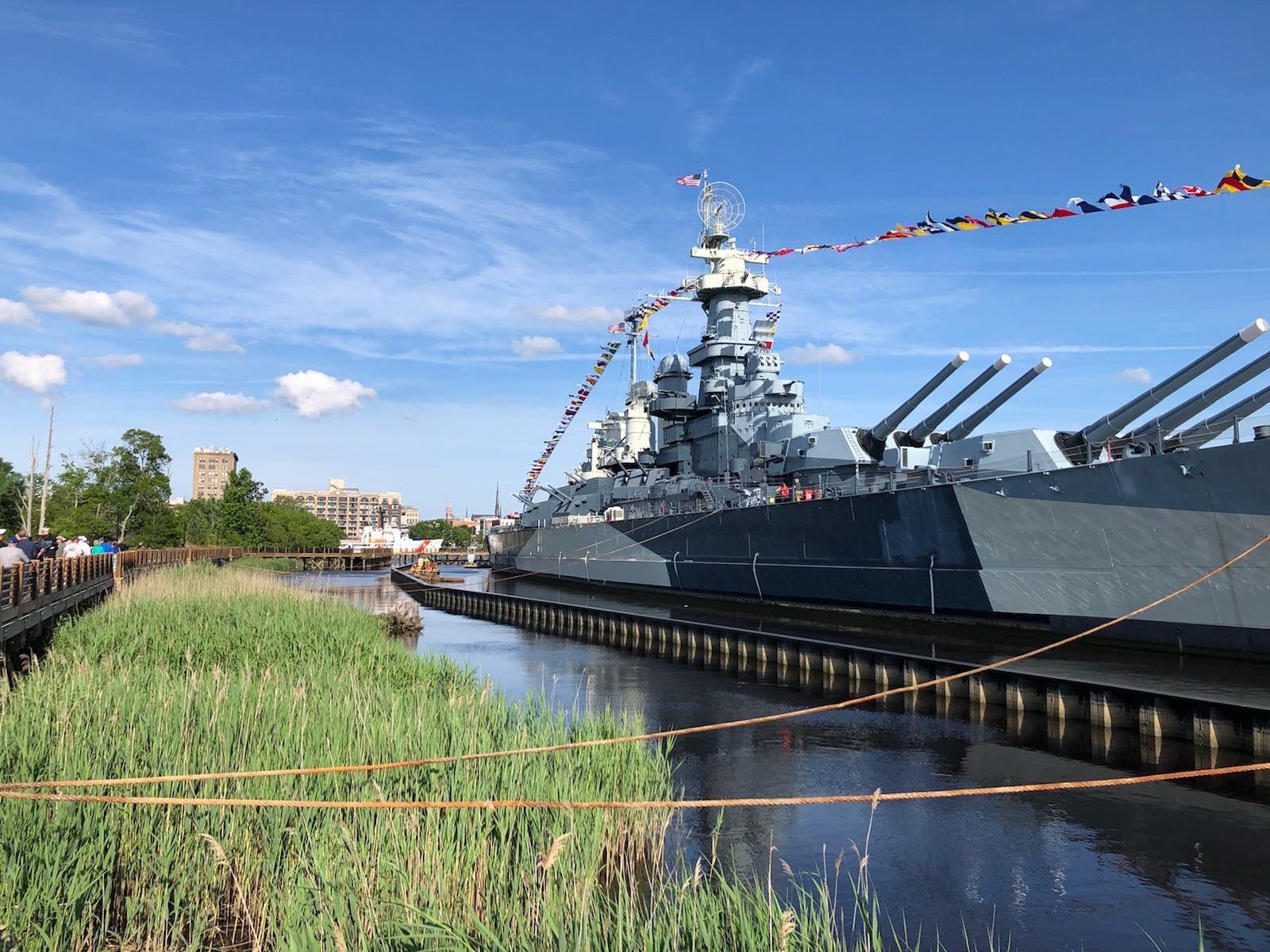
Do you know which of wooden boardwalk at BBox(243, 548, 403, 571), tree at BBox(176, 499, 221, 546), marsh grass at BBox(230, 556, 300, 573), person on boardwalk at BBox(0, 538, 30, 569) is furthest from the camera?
wooden boardwalk at BBox(243, 548, 403, 571)

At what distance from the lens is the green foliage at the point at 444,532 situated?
15425 cm

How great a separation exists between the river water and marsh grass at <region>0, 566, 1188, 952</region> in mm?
550

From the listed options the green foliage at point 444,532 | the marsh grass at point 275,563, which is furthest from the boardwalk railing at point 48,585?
the green foliage at point 444,532

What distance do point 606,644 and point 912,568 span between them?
24.2 ft

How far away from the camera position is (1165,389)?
542 inches

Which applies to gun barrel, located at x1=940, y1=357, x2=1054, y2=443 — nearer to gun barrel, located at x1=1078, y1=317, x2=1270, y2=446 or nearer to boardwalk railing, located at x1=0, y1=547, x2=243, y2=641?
gun barrel, located at x1=1078, y1=317, x2=1270, y2=446

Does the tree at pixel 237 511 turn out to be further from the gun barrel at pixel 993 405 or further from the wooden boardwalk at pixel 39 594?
the gun barrel at pixel 993 405

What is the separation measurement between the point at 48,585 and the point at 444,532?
488ft

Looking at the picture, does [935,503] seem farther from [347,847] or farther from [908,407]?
[347,847]

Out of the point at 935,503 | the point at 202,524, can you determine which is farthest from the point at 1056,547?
the point at 202,524

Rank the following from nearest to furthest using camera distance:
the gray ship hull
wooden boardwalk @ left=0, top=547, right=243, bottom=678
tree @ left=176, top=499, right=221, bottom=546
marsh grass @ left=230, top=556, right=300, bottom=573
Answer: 1. wooden boardwalk @ left=0, top=547, right=243, bottom=678
2. the gray ship hull
3. marsh grass @ left=230, top=556, right=300, bottom=573
4. tree @ left=176, top=499, right=221, bottom=546

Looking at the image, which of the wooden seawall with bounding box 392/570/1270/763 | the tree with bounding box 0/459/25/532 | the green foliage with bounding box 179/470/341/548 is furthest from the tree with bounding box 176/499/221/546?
the wooden seawall with bounding box 392/570/1270/763

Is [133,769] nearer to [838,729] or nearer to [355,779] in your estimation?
[355,779]

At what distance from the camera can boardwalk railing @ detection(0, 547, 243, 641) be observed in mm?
9914
